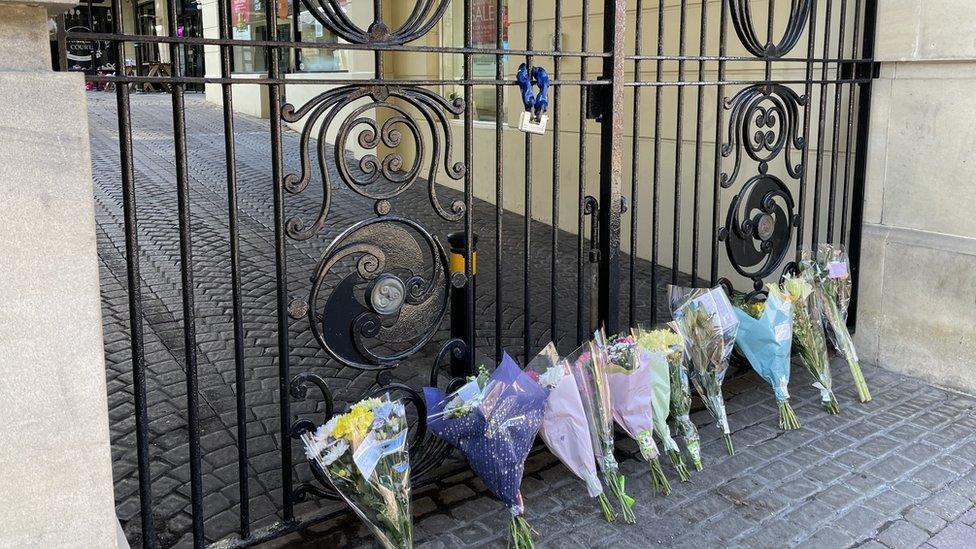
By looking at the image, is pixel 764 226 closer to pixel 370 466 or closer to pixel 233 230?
pixel 370 466

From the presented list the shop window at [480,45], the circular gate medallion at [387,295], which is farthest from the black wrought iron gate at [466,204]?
the shop window at [480,45]

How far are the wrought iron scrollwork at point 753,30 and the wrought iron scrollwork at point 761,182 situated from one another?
6.8 inches

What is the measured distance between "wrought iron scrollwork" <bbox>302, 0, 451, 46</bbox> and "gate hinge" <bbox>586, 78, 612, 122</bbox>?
94 cm

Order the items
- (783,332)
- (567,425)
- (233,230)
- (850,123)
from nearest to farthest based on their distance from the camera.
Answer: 1. (233,230)
2. (567,425)
3. (783,332)
4. (850,123)

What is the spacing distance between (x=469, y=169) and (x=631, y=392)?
3.65 ft

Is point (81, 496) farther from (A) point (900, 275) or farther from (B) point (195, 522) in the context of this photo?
(A) point (900, 275)

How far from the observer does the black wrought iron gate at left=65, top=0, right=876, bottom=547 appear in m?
2.92

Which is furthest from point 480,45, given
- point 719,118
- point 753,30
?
point 719,118

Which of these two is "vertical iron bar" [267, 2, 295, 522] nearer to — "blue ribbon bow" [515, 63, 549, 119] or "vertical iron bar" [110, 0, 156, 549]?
"vertical iron bar" [110, 0, 156, 549]

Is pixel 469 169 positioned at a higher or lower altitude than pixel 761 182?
higher

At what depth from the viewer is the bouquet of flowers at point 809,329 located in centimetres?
419

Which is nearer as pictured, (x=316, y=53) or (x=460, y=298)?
→ (x=460, y=298)

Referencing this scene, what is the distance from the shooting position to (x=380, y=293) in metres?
3.25

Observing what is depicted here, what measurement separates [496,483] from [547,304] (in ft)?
12.0
